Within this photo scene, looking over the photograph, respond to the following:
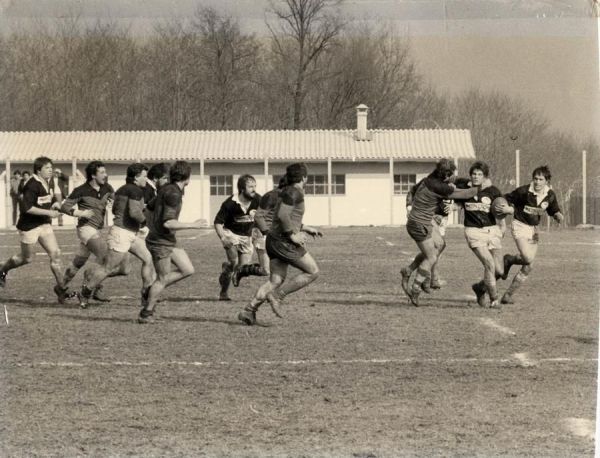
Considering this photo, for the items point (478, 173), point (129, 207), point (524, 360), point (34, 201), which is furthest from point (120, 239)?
point (524, 360)

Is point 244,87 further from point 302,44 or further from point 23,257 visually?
point 23,257

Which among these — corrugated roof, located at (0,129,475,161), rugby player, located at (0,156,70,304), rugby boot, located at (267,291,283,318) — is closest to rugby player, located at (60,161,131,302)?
rugby player, located at (0,156,70,304)

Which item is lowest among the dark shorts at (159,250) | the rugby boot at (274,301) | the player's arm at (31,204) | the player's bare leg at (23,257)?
the rugby boot at (274,301)

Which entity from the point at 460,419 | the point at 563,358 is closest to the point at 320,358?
the point at 563,358

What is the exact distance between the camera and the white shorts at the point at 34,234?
14.5 metres

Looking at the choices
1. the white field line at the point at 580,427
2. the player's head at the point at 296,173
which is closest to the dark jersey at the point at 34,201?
the player's head at the point at 296,173

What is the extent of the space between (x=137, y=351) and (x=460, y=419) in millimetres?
4005

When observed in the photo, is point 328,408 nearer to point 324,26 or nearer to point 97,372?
point 97,372

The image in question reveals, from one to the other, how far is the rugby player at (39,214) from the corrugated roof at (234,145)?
102 ft

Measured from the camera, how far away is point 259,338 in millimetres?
11414

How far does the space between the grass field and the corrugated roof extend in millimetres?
31007

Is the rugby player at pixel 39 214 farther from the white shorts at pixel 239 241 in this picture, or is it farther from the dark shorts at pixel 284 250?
the dark shorts at pixel 284 250

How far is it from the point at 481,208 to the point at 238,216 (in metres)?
3.41

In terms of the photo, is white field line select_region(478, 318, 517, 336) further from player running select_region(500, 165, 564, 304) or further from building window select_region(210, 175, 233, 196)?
building window select_region(210, 175, 233, 196)
